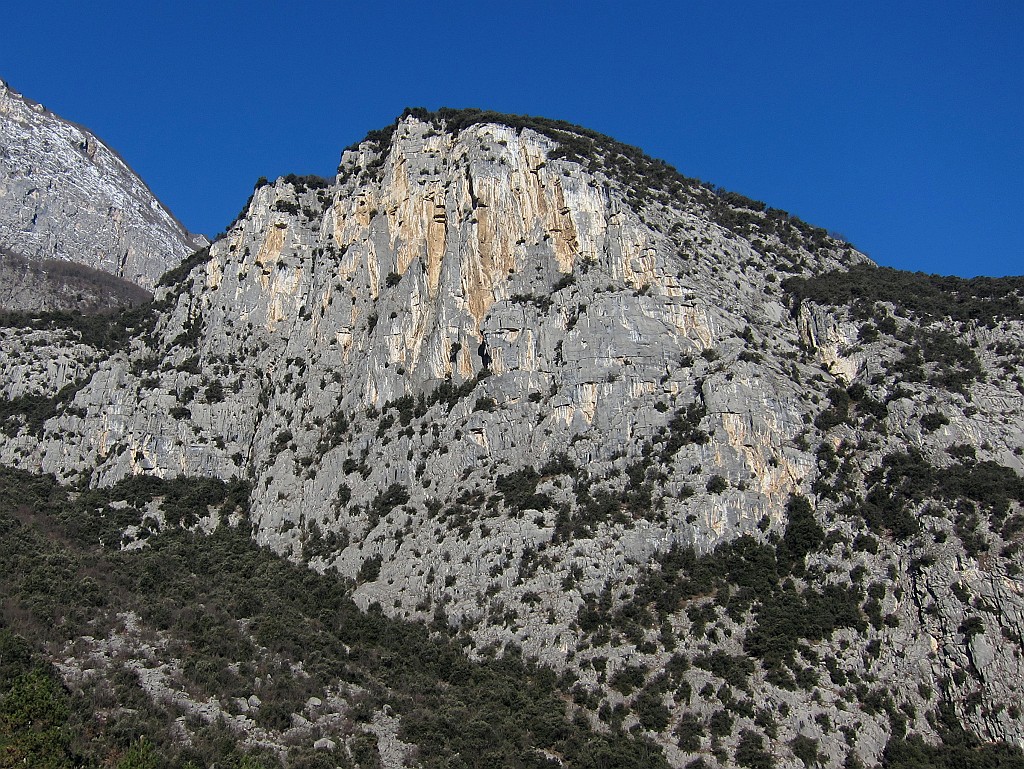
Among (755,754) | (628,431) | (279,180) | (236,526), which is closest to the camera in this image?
(755,754)

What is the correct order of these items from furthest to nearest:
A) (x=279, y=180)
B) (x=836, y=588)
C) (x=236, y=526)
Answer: (x=279, y=180) → (x=236, y=526) → (x=836, y=588)

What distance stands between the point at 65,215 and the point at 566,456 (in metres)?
117

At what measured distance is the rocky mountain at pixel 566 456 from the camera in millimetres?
47531

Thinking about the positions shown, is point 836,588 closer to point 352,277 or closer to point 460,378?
point 460,378

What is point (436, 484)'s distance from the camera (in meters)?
64.6

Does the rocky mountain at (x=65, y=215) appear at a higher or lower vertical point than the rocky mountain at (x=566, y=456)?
higher

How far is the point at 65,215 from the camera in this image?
14462cm

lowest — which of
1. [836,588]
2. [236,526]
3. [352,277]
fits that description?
[236,526]

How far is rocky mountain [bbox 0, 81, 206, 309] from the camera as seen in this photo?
431 feet

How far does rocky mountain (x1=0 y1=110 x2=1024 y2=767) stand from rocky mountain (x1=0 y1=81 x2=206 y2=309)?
45.0 m

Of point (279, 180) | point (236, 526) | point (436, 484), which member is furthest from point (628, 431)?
point (279, 180)

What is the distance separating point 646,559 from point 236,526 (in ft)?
107

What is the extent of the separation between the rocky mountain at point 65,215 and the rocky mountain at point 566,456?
44952 millimetres

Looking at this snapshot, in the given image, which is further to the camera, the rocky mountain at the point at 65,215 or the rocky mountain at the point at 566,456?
the rocky mountain at the point at 65,215
